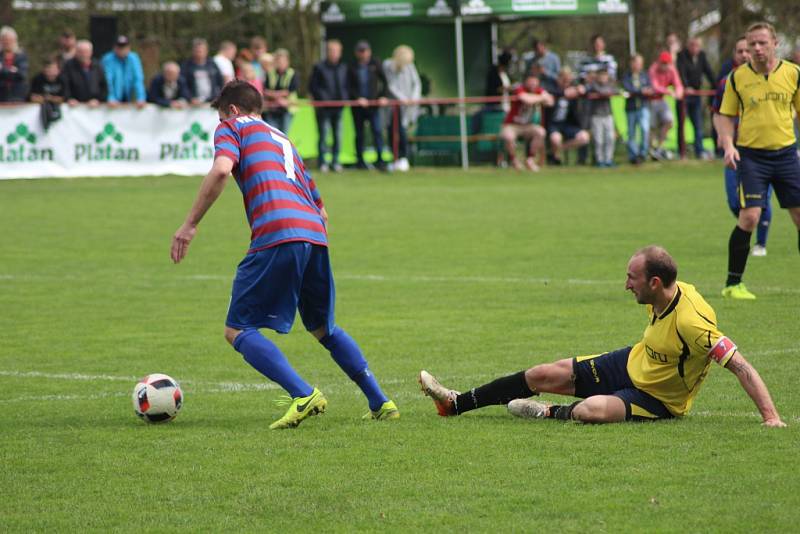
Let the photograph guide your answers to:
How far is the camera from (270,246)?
23.7 feet

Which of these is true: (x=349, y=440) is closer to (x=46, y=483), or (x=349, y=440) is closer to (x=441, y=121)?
(x=46, y=483)

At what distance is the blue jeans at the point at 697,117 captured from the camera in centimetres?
2881

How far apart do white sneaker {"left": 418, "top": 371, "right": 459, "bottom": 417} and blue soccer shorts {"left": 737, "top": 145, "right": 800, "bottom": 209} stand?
5079mm

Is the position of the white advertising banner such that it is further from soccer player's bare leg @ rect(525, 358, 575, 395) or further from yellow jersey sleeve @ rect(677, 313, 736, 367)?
yellow jersey sleeve @ rect(677, 313, 736, 367)

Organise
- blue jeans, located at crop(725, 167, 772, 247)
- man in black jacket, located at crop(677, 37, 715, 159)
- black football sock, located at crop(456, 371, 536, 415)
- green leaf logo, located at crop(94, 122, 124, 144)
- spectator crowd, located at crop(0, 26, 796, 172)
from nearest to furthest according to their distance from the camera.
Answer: black football sock, located at crop(456, 371, 536, 415) → blue jeans, located at crop(725, 167, 772, 247) → green leaf logo, located at crop(94, 122, 124, 144) → spectator crowd, located at crop(0, 26, 796, 172) → man in black jacket, located at crop(677, 37, 715, 159)

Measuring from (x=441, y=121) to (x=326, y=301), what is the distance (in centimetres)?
2218

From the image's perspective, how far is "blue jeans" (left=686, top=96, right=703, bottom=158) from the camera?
28812mm

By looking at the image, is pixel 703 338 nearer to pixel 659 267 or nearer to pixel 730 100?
pixel 659 267

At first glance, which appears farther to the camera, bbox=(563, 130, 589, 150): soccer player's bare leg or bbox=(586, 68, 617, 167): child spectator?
bbox=(563, 130, 589, 150): soccer player's bare leg

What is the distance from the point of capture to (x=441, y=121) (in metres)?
29.4

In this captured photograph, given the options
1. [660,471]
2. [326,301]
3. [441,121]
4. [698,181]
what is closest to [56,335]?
[326,301]

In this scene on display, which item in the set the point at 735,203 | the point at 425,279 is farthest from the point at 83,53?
the point at 735,203

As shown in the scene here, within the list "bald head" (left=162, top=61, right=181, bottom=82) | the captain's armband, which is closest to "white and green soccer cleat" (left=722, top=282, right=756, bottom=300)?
the captain's armband

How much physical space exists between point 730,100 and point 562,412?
5.35 m
